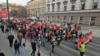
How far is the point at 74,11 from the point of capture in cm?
4419

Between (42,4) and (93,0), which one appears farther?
(42,4)

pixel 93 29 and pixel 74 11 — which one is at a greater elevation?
pixel 74 11

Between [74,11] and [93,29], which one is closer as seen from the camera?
[93,29]

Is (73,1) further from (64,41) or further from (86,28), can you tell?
(64,41)

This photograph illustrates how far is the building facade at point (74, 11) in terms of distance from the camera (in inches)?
1477

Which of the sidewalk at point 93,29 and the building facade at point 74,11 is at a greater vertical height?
the building facade at point 74,11

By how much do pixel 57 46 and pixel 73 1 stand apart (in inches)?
1054

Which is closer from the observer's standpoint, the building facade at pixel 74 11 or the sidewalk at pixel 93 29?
the sidewalk at pixel 93 29

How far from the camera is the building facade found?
37522mm

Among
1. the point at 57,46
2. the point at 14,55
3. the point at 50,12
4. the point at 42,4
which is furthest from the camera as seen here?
the point at 42,4

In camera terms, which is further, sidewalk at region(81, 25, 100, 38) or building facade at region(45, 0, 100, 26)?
building facade at region(45, 0, 100, 26)

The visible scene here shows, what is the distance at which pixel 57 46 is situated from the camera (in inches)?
814

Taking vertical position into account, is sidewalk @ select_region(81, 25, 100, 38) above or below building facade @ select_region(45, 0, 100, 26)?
below

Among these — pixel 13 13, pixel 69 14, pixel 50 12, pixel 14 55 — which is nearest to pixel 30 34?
pixel 14 55
